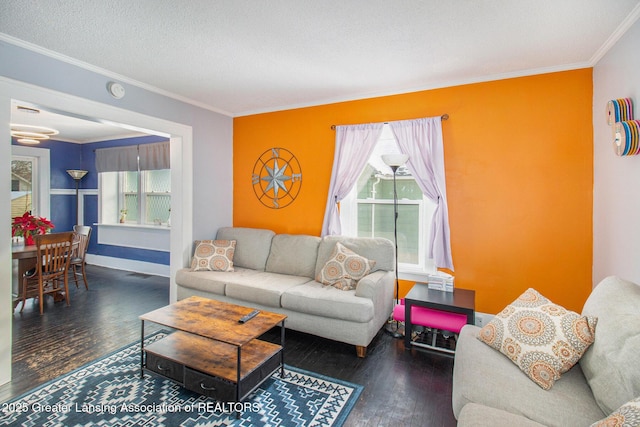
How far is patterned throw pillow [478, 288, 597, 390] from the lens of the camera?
162 centimetres

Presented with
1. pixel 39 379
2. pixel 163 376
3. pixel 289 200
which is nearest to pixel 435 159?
pixel 289 200

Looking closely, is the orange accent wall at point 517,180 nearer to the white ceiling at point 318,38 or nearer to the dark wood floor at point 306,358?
the white ceiling at point 318,38

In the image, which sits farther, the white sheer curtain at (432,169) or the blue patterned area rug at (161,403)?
the white sheer curtain at (432,169)

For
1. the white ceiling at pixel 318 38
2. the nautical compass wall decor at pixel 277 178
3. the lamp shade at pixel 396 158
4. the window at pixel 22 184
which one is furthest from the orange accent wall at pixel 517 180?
the window at pixel 22 184

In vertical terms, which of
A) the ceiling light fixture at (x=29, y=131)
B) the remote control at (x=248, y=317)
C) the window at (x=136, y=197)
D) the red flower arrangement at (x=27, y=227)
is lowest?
the remote control at (x=248, y=317)

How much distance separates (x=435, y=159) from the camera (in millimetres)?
3352

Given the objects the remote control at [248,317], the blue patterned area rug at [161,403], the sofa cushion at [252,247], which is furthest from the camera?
the sofa cushion at [252,247]

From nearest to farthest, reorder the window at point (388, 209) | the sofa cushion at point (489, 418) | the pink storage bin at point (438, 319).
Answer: the sofa cushion at point (489, 418) < the pink storage bin at point (438, 319) < the window at point (388, 209)

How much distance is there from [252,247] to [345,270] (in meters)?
1.43

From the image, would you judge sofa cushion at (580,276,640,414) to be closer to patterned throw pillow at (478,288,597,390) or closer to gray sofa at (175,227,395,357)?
patterned throw pillow at (478,288,597,390)

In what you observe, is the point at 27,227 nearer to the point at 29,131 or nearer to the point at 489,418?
the point at 29,131

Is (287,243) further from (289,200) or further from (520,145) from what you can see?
(520,145)

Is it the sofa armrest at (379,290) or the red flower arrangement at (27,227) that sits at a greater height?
the red flower arrangement at (27,227)

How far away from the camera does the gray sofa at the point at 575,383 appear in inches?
52.4
